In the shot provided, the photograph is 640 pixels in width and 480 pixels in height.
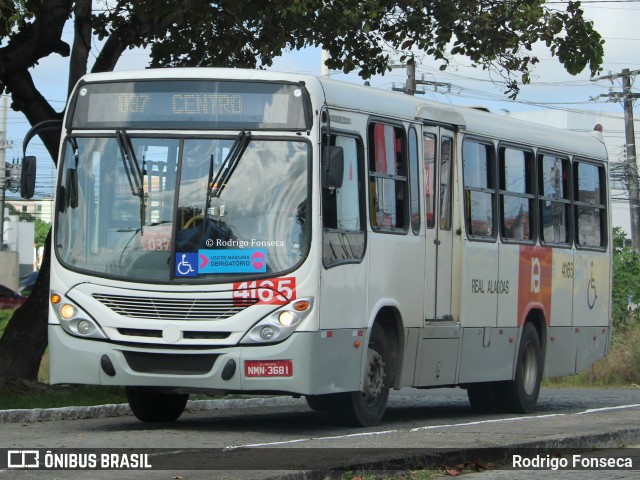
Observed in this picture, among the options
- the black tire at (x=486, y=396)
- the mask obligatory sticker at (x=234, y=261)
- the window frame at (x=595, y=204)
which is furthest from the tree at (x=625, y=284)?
the mask obligatory sticker at (x=234, y=261)

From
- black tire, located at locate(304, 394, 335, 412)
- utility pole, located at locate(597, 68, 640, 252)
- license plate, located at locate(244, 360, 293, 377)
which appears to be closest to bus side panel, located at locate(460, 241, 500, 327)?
black tire, located at locate(304, 394, 335, 412)

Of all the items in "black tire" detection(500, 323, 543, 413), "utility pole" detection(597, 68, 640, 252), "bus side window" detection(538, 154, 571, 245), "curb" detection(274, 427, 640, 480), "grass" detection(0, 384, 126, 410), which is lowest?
"curb" detection(274, 427, 640, 480)

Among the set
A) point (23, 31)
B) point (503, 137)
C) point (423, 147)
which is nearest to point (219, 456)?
point (423, 147)

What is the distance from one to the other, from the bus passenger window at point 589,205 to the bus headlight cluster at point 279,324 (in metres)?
7.37

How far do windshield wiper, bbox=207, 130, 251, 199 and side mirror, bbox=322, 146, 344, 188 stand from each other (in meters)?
0.71

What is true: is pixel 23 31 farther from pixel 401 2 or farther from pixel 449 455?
pixel 449 455

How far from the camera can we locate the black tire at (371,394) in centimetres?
1370

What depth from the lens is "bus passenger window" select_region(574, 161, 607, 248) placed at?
1903 cm

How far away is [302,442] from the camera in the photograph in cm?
1155

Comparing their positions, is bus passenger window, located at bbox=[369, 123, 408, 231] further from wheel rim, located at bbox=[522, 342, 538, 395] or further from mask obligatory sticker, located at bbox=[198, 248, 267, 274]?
wheel rim, located at bbox=[522, 342, 538, 395]

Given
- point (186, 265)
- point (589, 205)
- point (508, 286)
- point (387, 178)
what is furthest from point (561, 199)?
point (186, 265)

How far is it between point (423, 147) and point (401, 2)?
3624 millimetres

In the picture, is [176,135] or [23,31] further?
[23,31]

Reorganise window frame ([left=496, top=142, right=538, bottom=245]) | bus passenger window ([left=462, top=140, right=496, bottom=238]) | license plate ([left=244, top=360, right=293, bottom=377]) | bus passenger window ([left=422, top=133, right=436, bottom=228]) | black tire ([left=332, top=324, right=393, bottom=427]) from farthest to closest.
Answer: window frame ([left=496, top=142, right=538, bottom=245]) < bus passenger window ([left=462, top=140, right=496, bottom=238]) < bus passenger window ([left=422, top=133, right=436, bottom=228]) < black tire ([left=332, top=324, right=393, bottom=427]) < license plate ([left=244, top=360, right=293, bottom=377])
